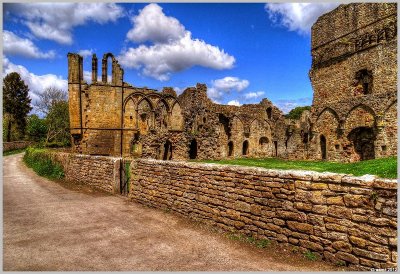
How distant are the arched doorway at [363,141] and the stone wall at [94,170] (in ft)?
64.0

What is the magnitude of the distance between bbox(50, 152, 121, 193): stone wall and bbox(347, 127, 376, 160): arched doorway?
769 inches

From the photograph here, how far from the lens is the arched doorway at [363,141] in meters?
22.6

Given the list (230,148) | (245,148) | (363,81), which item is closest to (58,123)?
(230,148)

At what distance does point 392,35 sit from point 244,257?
2860 cm

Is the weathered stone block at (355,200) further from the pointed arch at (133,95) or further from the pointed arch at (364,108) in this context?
the pointed arch at (133,95)

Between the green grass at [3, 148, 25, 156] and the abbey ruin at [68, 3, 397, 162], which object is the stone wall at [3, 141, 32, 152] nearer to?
the green grass at [3, 148, 25, 156]

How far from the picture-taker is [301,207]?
5020mm

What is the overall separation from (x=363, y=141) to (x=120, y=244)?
22.8 metres

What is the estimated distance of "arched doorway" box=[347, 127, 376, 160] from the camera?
22.6 metres

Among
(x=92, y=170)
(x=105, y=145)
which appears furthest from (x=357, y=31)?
(x=92, y=170)

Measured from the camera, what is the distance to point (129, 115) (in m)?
23.9

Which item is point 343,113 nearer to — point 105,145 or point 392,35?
point 392,35

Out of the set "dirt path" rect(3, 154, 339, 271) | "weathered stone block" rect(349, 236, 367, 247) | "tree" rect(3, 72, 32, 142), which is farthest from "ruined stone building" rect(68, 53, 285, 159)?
"tree" rect(3, 72, 32, 142)

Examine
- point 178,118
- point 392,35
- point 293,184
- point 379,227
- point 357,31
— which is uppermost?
point 357,31
